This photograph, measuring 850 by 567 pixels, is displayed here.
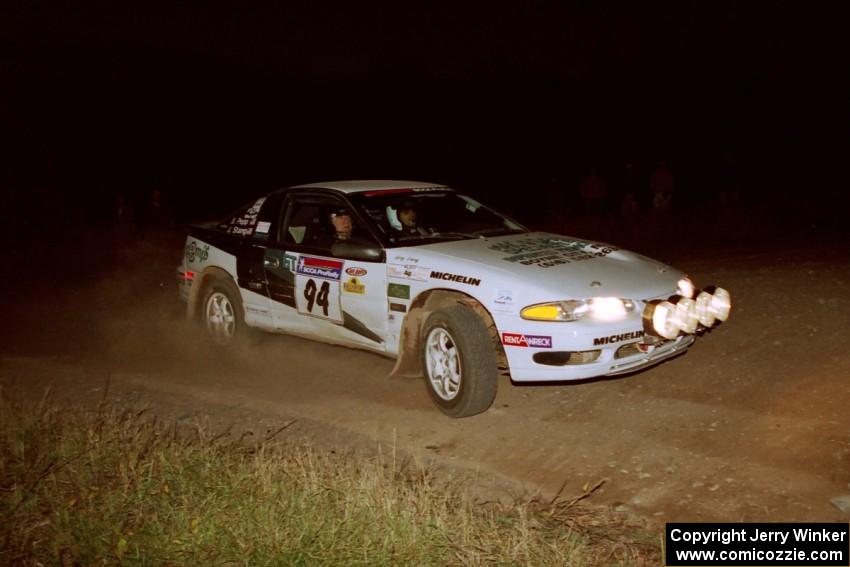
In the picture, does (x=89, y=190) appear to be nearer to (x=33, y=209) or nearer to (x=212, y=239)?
(x=33, y=209)

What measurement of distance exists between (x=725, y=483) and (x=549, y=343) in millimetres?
1312

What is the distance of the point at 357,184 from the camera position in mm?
6656

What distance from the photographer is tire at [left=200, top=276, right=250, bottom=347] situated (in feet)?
23.7

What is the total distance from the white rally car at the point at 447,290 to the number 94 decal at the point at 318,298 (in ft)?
0.04

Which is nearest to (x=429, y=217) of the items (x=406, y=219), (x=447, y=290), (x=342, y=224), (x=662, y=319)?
(x=406, y=219)

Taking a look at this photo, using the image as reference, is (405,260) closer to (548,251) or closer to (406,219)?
(406,219)

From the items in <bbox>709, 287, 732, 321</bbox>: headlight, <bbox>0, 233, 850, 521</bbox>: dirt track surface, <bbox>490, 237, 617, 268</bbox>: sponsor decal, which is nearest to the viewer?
<bbox>0, 233, 850, 521</bbox>: dirt track surface

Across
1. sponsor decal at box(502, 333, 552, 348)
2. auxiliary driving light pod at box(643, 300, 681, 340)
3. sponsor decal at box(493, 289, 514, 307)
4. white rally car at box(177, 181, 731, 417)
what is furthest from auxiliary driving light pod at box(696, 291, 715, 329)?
sponsor decal at box(493, 289, 514, 307)

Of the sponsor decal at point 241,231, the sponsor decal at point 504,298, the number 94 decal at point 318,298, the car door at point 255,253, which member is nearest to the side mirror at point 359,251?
the number 94 decal at point 318,298

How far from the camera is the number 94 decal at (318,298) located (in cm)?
618

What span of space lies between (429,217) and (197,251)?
259cm

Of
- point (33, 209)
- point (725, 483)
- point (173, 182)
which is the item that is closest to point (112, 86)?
point (173, 182)

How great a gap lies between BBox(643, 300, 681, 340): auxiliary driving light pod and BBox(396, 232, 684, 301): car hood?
6.7 inches

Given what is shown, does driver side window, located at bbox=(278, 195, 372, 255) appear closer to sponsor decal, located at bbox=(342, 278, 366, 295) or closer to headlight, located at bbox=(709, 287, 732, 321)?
sponsor decal, located at bbox=(342, 278, 366, 295)
